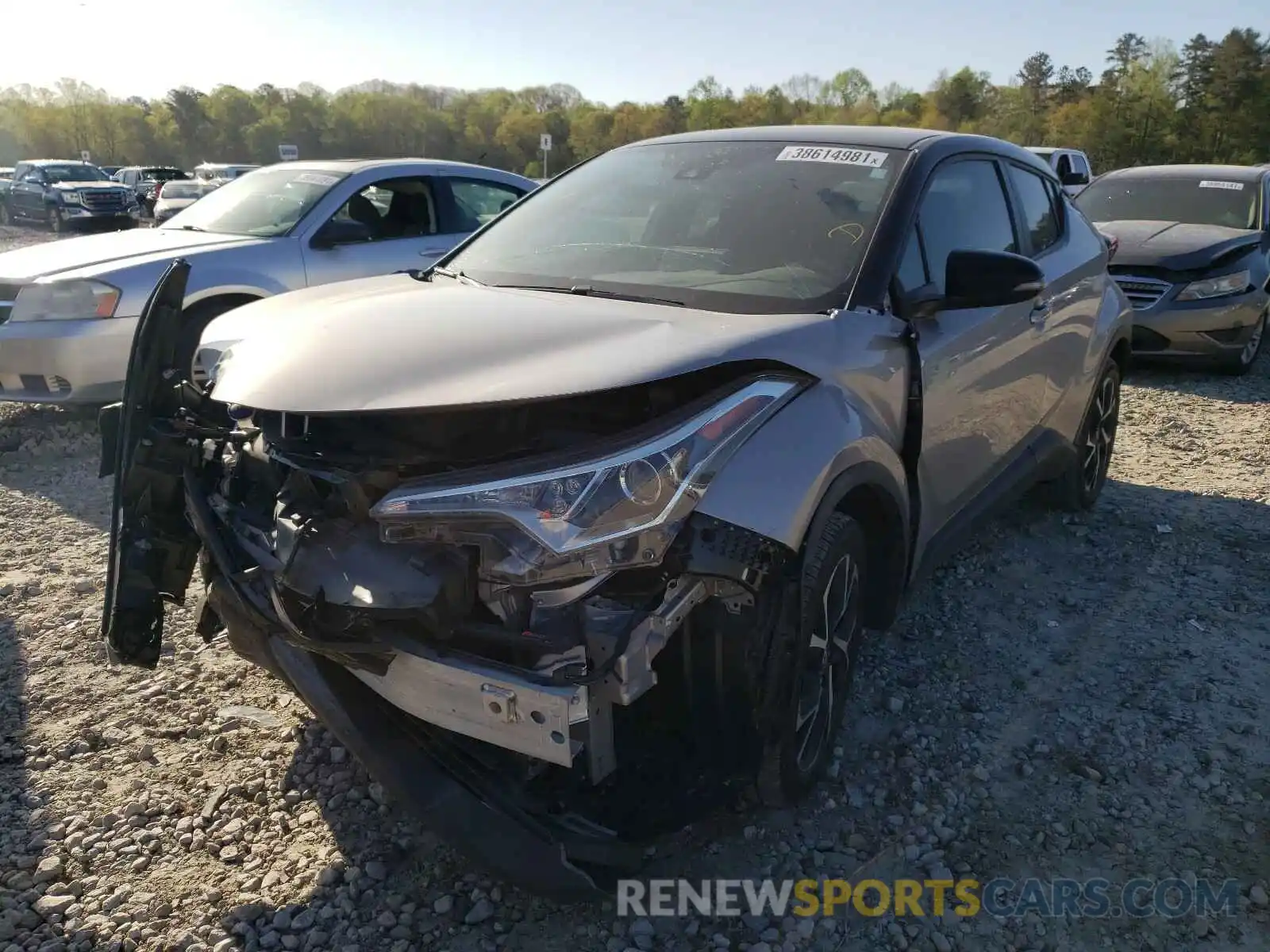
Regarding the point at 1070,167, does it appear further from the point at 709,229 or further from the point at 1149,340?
the point at 709,229

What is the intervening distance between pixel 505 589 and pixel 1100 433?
408 centimetres

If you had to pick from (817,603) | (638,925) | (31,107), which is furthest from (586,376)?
(31,107)

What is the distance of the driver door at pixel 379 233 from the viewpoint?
6223mm

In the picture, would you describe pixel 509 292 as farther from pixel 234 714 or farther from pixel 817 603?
pixel 234 714

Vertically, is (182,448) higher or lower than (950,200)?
lower

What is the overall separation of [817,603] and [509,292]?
129 centimetres

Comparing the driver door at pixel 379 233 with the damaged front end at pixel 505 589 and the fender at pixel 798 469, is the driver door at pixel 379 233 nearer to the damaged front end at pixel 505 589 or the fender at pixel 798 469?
the damaged front end at pixel 505 589

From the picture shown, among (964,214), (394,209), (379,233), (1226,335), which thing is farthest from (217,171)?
(964,214)

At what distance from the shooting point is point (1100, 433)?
4953 millimetres

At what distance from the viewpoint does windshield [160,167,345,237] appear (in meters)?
6.40

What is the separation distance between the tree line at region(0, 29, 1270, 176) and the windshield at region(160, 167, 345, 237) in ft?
140

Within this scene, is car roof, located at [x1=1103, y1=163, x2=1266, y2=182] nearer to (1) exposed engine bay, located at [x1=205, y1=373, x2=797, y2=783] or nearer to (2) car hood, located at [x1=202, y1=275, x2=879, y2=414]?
(2) car hood, located at [x1=202, y1=275, x2=879, y2=414]

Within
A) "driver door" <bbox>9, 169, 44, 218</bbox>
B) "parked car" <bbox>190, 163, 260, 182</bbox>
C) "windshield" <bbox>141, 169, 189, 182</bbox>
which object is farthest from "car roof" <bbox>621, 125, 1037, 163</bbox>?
"windshield" <bbox>141, 169, 189, 182</bbox>

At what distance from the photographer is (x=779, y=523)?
2107 millimetres
